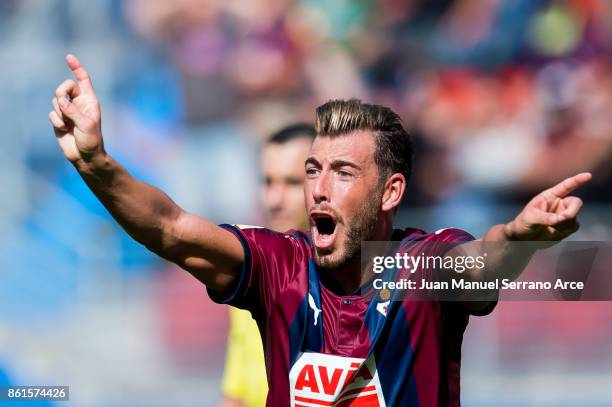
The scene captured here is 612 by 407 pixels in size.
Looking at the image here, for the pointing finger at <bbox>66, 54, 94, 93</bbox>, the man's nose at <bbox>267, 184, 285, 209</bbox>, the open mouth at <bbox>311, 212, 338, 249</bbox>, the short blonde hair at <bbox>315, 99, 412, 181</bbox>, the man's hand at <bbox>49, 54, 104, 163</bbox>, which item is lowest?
the open mouth at <bbox>311, 212, 338, 249</bbox>

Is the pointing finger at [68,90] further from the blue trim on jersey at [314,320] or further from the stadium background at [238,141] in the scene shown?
the stadium background at [238,141]

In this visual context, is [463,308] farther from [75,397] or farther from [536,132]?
[75,397]

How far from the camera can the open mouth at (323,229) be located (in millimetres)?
3049

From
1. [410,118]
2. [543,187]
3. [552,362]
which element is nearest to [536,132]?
[543,187]

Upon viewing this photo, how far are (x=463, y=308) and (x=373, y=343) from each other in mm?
319

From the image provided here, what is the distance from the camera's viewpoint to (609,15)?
6434mm

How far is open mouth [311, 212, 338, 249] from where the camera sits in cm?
305

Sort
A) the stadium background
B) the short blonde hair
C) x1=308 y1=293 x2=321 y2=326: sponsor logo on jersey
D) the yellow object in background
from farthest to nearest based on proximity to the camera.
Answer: the stadium background < the yellow object in background < the short blonde hair < x1=308 y1=293 x2=321 y2=326: sponsor logo on jersey

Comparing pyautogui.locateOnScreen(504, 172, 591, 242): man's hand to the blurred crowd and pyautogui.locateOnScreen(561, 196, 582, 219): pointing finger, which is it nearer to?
pyautogui.locateOnScreen(561, 196, 582, 219): pointing finger

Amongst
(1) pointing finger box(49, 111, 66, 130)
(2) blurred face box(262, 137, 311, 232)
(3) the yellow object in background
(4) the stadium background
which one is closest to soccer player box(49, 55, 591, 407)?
(1) pointing finger box(49, 111, 66, 130)

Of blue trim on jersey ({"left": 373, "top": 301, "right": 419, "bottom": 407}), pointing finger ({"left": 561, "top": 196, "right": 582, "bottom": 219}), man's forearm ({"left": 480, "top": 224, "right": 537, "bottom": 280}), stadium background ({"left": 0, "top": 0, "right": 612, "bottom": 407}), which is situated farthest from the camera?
stadium background ({"left": 0, "top": 0, "right": 612, "bottom": 407})

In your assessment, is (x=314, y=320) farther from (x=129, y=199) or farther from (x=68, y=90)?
(x=68, y=90)

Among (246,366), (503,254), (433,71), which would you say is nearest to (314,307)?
(503,254)

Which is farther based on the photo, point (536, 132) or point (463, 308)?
point (536, 132)
